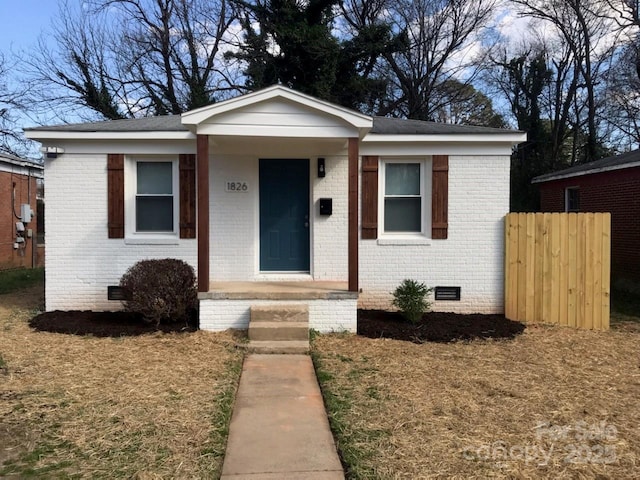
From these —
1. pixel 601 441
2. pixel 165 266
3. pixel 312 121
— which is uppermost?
pixel 312 121

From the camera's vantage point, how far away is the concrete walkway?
10.4ft

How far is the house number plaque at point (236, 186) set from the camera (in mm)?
8156

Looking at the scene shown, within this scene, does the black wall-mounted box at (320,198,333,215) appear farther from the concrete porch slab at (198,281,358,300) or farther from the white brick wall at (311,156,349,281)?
the concrete porch slab at (198,281,358,300)

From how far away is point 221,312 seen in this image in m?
6.84

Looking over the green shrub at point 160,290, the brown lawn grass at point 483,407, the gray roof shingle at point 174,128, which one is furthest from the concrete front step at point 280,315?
the gray roof shingle at point 174,128

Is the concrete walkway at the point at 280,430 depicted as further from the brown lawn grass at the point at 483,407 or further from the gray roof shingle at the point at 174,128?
the gray roof shingle at the point at 174,128

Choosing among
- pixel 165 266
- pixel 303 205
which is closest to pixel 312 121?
pixel 303 205

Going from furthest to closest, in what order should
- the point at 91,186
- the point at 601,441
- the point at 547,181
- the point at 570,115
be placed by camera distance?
1. the point at 570,115
2. the point at 547,181
3. the point at 91,186
4. the point at 601,441

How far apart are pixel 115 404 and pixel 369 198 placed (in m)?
5.14

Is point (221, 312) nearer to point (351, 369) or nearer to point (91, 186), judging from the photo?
point (351, 369)

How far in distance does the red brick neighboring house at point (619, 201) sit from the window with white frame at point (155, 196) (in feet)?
36.2

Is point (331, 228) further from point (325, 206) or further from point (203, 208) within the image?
point (203, 208)

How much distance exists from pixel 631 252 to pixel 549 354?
8258 mm

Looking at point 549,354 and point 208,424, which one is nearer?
point 208,424
